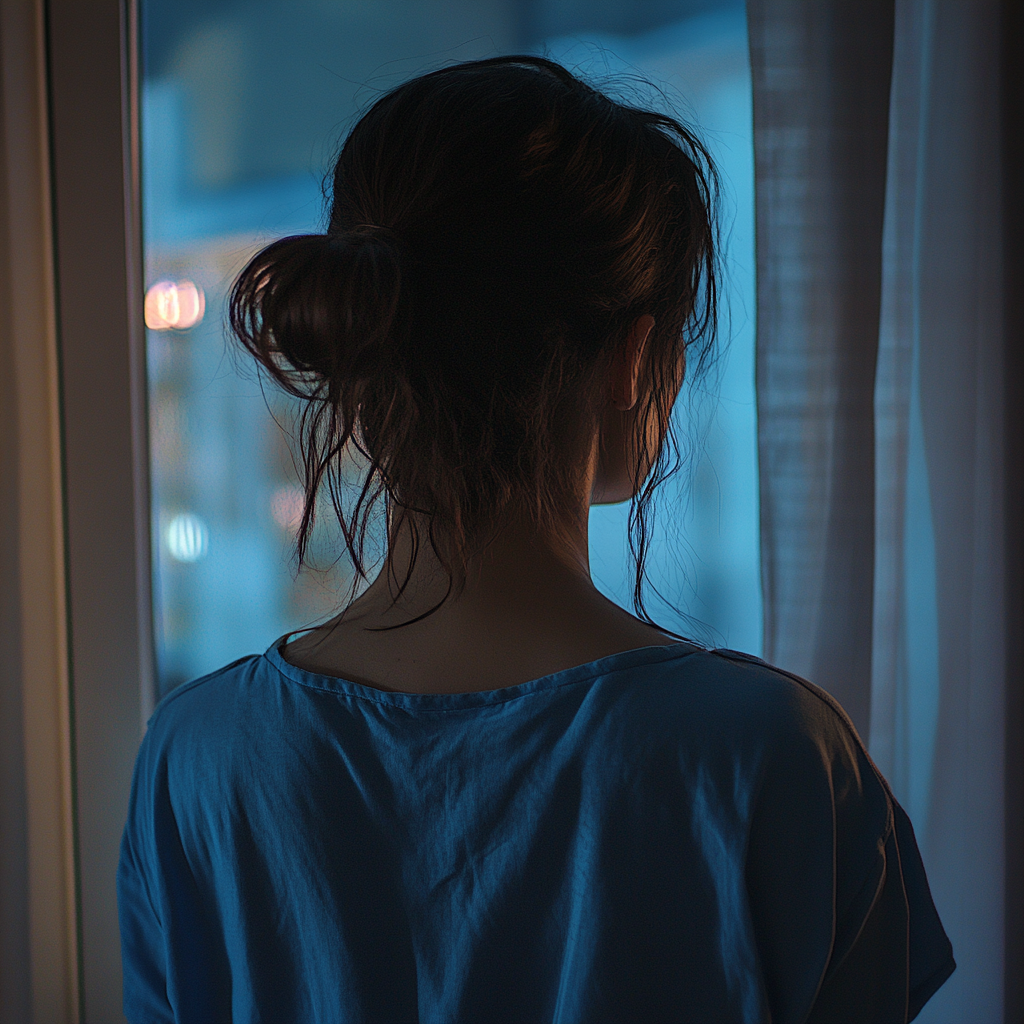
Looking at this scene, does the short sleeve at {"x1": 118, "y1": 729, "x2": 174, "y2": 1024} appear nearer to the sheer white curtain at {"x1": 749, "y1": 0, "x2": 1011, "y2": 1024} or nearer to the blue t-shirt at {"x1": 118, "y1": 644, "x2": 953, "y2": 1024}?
the blue t-shirt at {"x1": 118, "y1": 644, "x2": 953, "y2": 1024}

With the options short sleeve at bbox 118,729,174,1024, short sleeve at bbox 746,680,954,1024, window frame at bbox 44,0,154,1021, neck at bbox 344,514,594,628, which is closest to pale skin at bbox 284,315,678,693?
neck at bbox 344,514,594,628

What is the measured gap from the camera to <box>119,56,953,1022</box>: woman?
436 mm

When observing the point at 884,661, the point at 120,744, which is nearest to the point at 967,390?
the point at 884,661

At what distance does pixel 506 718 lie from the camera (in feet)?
1.48

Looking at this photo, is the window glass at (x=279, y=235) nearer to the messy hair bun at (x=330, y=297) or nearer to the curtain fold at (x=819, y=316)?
the curtain fold at (x=819, y=316)

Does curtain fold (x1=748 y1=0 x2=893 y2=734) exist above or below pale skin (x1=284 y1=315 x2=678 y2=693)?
above

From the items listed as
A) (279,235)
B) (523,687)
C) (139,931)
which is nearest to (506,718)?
(523,687)

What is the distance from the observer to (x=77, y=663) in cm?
105

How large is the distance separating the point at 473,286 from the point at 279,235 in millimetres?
675

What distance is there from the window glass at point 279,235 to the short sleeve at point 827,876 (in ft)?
1.48

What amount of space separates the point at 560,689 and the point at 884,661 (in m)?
0.62

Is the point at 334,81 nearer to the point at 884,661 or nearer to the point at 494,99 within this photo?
the point at 494,99

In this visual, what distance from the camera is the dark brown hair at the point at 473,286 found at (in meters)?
0.44

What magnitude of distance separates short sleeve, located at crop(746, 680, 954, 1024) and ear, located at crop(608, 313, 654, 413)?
213 millimetres
